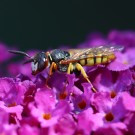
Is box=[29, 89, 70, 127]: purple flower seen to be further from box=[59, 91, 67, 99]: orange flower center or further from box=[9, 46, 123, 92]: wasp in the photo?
box=[9, 46, 123, 92]: wasp

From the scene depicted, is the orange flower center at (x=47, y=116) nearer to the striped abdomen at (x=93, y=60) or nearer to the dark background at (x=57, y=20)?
the striped abdomen at (x=93, y=60)

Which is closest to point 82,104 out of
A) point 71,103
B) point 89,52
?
point 71,103

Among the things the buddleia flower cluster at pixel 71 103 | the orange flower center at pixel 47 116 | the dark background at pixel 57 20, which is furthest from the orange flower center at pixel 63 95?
the dark background at pixel 57 20

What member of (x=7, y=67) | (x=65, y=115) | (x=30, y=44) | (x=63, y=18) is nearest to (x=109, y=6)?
(x=63, y=18)

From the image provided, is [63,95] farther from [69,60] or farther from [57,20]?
[57,20]

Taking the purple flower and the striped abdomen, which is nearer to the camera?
the purple flower

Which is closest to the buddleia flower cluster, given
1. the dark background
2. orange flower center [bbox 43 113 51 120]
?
orange flower center [bbox 43 113 51 120]
